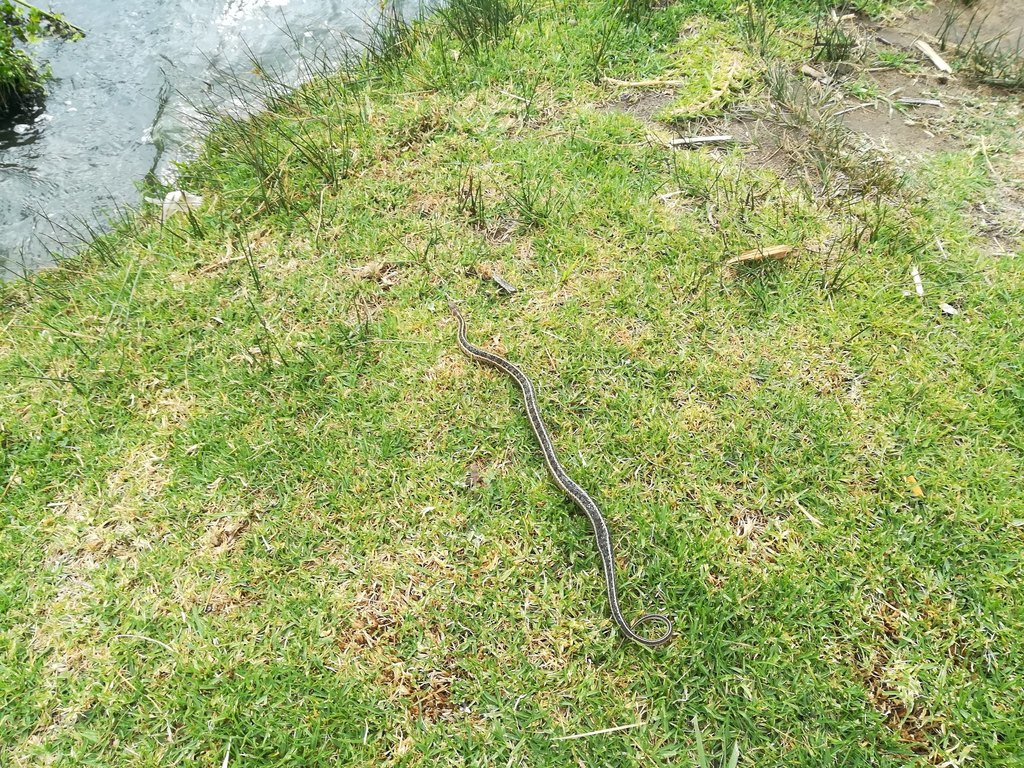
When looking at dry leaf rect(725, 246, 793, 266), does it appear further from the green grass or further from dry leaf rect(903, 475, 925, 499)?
dry leaf rect(903, 475, 925, 499)

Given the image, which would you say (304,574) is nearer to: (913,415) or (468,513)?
(468,513)

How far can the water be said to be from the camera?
20.8 ft

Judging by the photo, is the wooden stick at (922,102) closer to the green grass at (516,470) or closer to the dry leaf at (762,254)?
the green grass at (516,470)

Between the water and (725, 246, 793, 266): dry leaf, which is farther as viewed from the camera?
the water

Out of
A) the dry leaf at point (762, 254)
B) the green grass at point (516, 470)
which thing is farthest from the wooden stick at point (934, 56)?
the dry leaf at point (762, 254)

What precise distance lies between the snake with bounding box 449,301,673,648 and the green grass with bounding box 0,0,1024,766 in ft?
0.26

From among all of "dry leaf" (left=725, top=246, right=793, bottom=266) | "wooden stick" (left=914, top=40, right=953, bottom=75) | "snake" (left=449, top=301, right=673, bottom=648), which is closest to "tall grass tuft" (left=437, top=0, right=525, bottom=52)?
"snake" (left=449, top=301, right=673, bottom=648)

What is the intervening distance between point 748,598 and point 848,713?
594mm

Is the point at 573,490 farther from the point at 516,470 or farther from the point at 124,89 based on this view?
the point at 124,89

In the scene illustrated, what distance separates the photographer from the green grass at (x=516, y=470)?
2.79m

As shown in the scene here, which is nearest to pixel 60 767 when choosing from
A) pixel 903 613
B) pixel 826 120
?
pixel 903 613

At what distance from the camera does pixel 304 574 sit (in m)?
3.25

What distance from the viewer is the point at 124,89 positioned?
7.55 metres

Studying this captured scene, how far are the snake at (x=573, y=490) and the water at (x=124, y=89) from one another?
4429mm
